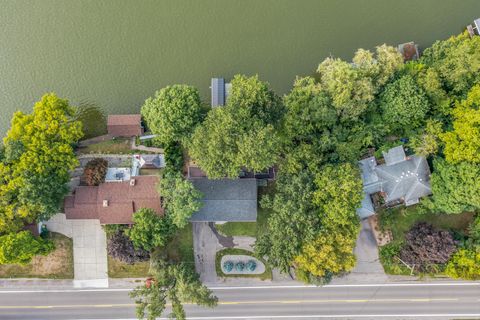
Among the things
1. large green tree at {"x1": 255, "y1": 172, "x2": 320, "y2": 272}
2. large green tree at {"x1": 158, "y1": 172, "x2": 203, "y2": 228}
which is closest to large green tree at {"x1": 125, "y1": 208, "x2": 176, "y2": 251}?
large green tree at {"x1": 158, "y1": 172, "x2": 203, "y2": 228}

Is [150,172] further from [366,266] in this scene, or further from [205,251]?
[366,266]

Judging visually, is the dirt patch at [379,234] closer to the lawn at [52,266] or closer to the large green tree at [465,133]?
the large green tree at [465,133]

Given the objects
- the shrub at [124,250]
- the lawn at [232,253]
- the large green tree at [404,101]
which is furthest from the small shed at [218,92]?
the shrub at [124,250]

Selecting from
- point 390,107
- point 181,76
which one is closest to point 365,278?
point 390,107

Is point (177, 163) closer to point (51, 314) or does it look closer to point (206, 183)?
point (206, 183)

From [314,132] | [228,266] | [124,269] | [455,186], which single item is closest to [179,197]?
[228,266]
